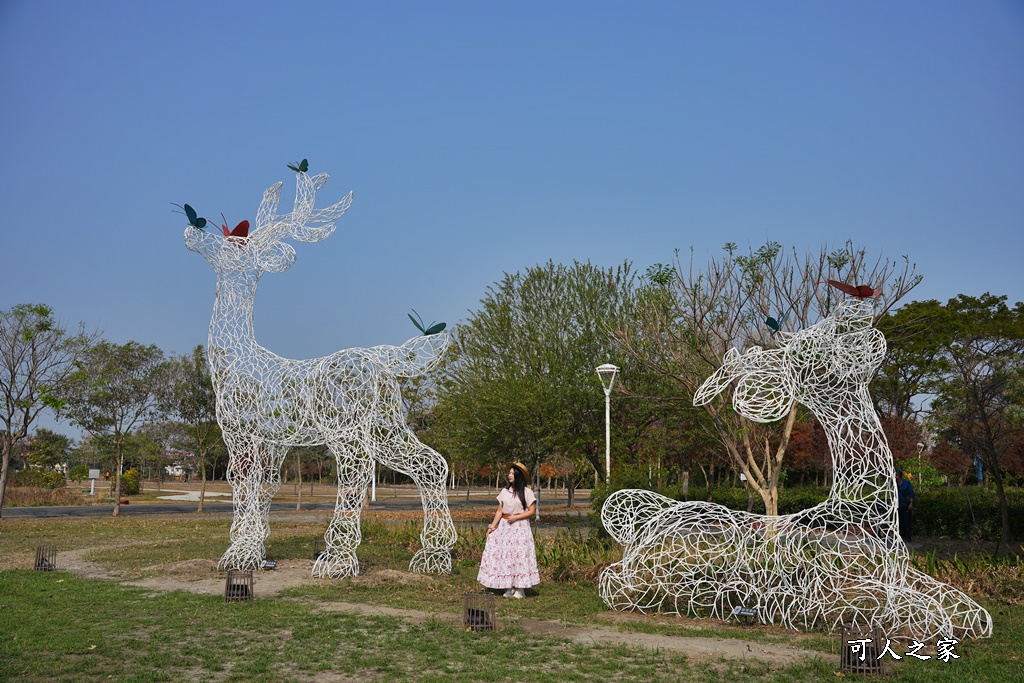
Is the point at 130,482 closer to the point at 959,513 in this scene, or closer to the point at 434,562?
the point at 434,562

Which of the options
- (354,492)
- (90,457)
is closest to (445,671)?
(354,492)

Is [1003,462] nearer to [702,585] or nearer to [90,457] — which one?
[702,585]

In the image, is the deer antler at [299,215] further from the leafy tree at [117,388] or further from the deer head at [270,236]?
the leafy tree at [117,388]

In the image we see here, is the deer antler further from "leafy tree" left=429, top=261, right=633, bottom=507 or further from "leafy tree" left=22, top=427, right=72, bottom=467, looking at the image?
"leafy tree" left=22, top=427, right=72, bottom=467

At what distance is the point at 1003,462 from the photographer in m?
25.2

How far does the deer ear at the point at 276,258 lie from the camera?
422 inches

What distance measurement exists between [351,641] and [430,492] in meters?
3.83

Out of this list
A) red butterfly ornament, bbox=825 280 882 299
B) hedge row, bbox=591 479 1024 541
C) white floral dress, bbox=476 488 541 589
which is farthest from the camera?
hedge row, bbox=591 479 1024 541

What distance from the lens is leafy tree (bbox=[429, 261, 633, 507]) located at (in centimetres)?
2122

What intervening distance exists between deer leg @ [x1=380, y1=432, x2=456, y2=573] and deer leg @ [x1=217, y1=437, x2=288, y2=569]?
1.62m

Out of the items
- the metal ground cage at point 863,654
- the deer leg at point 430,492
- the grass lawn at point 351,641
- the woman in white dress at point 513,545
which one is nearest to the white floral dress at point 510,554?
the woman in white dress at point 513,545

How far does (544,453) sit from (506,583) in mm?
13207

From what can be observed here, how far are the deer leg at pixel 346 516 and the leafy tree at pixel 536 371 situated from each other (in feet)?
33.8

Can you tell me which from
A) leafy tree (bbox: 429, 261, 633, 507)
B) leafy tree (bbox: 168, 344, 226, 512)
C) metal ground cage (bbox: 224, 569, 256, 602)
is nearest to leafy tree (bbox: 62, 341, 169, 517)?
leafy tree (bbox: 168, 344, 226, 512)
